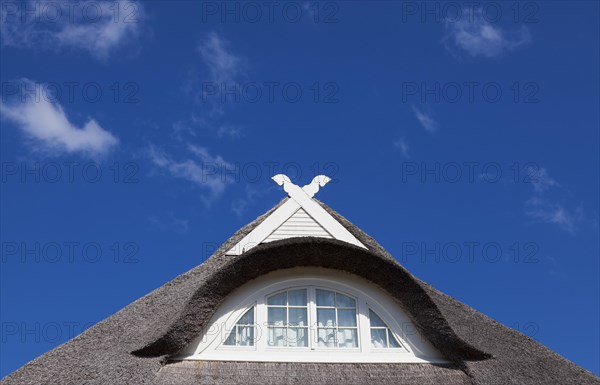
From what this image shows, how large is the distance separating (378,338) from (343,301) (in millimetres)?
669

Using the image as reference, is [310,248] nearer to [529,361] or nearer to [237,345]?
[237,345]

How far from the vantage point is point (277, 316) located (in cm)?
988

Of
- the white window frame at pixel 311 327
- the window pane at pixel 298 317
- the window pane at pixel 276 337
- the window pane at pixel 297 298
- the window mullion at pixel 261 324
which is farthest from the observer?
the window pane at pixel 297 298

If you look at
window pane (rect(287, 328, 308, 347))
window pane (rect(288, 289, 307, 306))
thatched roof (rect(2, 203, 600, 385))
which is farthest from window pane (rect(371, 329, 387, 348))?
window pane (rect(288, 289, 307, 306))

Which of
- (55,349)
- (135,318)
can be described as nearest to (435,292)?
(135,318)

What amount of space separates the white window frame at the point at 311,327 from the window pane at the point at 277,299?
78mm

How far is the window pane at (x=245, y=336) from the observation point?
9.59 metres

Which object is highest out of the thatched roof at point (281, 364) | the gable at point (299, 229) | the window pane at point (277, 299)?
the gable at point (299, 229)

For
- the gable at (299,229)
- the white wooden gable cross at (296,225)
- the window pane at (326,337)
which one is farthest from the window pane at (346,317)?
the gable at (299,229)

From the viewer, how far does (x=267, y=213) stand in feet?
36.0

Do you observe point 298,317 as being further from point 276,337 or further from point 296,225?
point 296,225

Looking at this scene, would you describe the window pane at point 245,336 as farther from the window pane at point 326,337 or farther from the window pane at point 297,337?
the window pane at point 326,337

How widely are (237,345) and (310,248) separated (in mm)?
1541

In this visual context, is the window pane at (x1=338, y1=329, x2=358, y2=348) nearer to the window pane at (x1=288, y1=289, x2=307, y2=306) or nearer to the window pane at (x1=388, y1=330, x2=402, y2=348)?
the window pane at (x1=388, y1=330, x2=402, y2=348)
